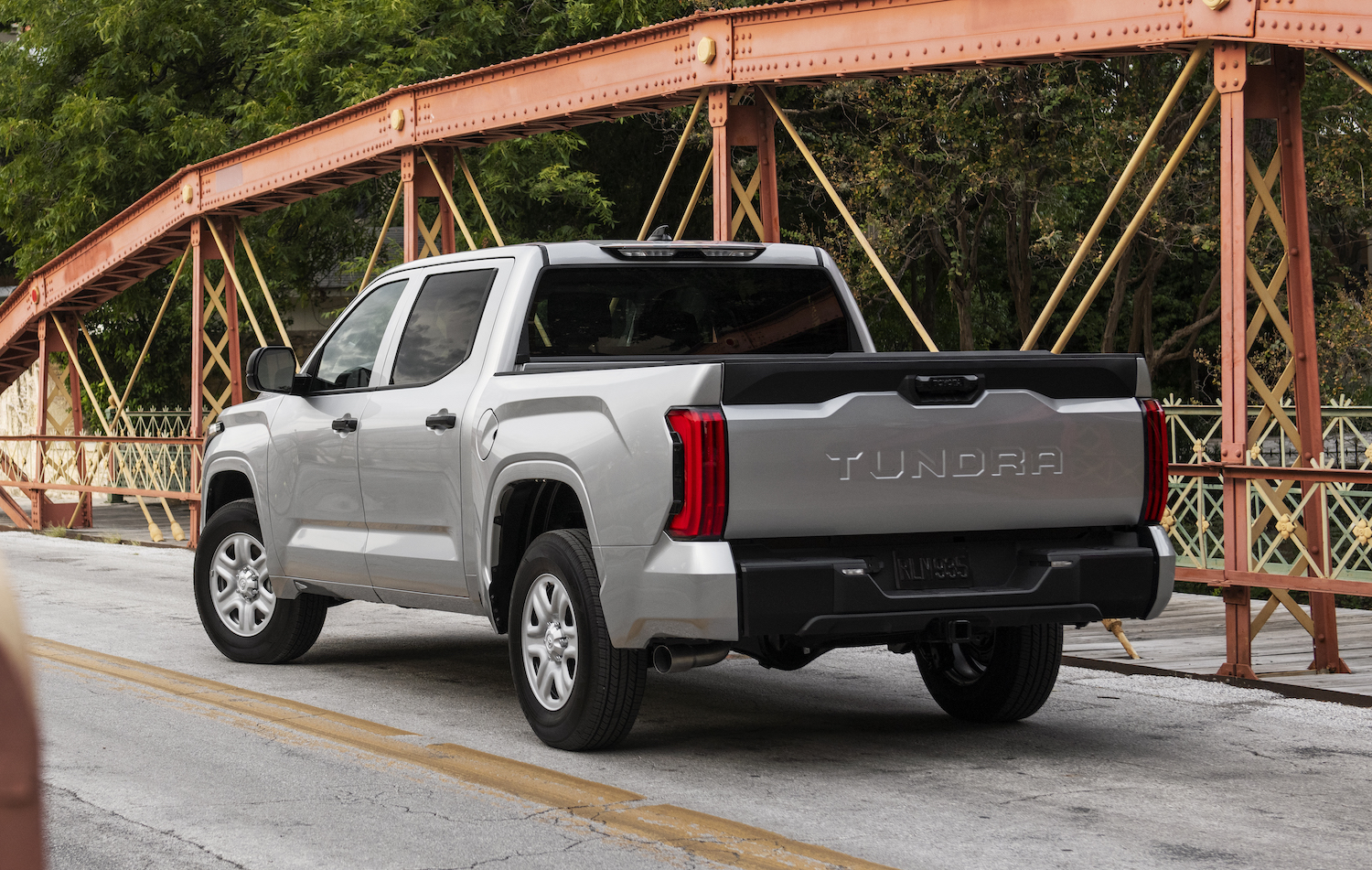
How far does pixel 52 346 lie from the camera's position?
2400 centimetres

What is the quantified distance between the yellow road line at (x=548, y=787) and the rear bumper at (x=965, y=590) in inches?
30.1

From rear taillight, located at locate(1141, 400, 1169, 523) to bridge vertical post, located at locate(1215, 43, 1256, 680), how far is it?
220cm

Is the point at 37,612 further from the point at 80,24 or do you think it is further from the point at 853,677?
the point at 80,24

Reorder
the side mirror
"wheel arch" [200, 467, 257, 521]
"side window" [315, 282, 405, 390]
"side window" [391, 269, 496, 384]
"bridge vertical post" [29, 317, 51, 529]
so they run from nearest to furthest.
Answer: "side window" [391, 269, 496, 384] < "side window" [315, 282, 405, 390] < the side mirror < "wheel arch" [200, 467, 257, 521] < "bridge vertical post" [29, 317, 51, 529]

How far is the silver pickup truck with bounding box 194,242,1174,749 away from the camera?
5980 millimetres

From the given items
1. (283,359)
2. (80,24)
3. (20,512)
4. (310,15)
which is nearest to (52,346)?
(20,512)

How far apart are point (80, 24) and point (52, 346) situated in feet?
16.4

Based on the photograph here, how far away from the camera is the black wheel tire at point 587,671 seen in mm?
6438

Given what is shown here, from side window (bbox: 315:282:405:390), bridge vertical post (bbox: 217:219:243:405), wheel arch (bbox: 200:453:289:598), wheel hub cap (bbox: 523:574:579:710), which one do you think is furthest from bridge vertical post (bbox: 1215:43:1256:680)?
bridge vertical post (bbox: 217:219:243:405)

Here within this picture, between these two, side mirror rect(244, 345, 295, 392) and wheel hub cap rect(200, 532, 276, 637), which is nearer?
side mirror rect(244, 345, 295, 392)

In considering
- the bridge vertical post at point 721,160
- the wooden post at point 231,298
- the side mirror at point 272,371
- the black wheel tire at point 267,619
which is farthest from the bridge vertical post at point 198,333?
the side mirror at point 272,371

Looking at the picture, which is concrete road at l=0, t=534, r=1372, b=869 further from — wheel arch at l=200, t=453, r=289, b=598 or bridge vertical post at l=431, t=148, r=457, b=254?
bridge vertical post at l=431, t=148, r=457, b=254

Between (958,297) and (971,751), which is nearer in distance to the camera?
(971,751)

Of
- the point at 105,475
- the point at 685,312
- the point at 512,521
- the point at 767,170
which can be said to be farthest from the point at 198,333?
the point at 512,521
